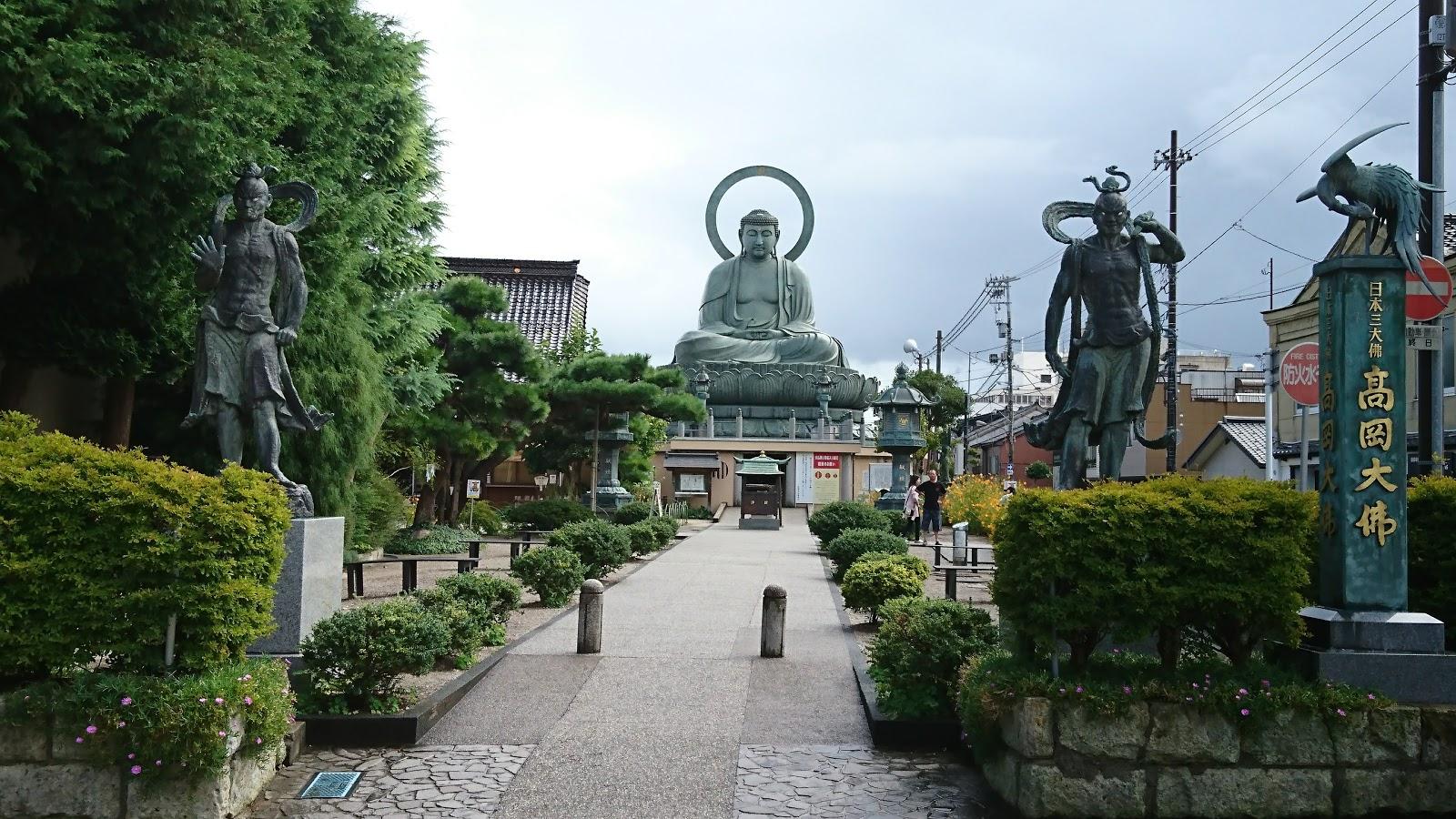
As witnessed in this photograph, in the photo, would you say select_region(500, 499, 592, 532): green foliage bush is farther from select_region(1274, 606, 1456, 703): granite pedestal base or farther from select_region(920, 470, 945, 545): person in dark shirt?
select_region(1274, 606, 1456, 703): granite pedestal base

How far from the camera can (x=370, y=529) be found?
1777cm

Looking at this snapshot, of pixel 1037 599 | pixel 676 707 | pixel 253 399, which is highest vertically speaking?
pixel 253 399

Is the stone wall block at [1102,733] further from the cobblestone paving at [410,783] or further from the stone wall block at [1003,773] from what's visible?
the cobblestone paving at [410,783]

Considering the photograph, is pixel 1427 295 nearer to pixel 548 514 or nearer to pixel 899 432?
pixel 548 514

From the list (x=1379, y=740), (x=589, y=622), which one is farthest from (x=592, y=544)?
(x=1379, y=740)

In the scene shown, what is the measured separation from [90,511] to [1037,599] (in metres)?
4.28

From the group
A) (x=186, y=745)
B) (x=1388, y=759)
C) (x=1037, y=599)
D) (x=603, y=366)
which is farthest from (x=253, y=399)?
(x=603, y=366)

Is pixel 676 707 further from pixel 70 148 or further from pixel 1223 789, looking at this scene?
pixel 70 148

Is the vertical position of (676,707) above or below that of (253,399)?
below

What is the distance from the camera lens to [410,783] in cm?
572

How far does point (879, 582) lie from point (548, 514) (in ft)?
43.9

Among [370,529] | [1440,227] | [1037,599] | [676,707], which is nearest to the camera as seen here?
[1037,599]

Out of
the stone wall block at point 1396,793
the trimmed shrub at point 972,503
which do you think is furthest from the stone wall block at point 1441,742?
the trimmed shrub at point 972,503

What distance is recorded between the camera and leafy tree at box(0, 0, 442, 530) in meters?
9.71
